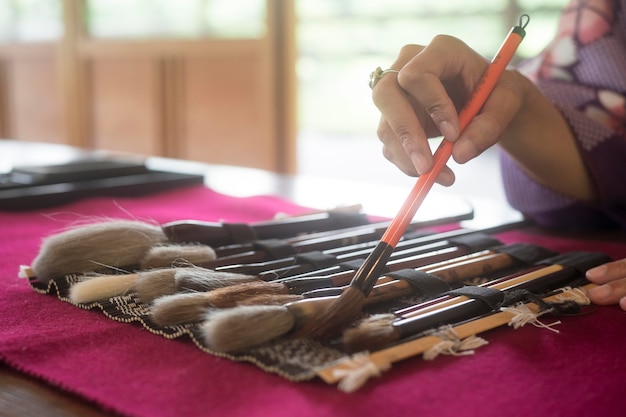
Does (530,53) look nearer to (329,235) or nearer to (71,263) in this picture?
(329,235)

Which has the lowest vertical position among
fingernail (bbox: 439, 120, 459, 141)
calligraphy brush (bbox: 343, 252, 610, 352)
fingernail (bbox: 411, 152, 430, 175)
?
calligraphy brush (bbox: 343, 252, 610, 352)

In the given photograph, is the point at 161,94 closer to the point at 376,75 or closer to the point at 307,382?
the point at 376,75

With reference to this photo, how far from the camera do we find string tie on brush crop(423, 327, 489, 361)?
0.50 metres

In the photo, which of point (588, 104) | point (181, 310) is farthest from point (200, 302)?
point (588, 104)

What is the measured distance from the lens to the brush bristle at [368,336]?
0.48 metres

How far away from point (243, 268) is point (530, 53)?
2.67 meters

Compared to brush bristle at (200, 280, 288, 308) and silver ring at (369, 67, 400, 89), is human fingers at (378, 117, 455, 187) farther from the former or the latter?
brush bristle at (200, 280, 288, 308)

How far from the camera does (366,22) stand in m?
3.62

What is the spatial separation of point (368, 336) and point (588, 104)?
73 cm

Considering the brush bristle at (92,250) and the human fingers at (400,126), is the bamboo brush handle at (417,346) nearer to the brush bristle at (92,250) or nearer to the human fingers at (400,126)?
the human fingers at (400,126)

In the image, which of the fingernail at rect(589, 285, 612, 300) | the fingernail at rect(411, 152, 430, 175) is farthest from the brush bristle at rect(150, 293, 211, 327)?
the fingernail at rect(589, 285, 612, 300)

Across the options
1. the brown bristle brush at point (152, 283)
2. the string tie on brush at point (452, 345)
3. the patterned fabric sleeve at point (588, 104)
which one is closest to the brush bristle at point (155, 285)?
the brown bristle brush at point (152, 283)

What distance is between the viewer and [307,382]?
46cm

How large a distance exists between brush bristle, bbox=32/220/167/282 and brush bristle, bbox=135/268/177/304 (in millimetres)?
77
